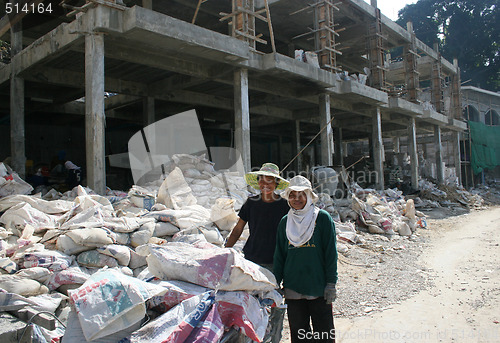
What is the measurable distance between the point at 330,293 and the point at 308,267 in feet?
0.70

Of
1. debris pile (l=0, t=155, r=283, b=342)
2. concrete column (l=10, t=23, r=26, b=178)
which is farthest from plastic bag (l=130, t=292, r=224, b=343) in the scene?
concrete column (l=10, t=23, r=26, b=178)

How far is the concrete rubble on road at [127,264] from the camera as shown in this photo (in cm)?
211

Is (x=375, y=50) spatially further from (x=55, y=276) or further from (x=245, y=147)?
(x=55, y=276)

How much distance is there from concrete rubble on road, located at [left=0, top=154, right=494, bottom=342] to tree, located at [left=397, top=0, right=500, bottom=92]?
124ft

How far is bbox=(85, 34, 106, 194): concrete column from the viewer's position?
648 cm

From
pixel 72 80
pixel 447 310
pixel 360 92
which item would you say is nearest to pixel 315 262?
pixel 447 310

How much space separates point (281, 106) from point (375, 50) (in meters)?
3.91

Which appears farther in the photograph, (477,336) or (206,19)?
(206,19)

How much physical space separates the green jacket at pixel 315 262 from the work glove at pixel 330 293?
3 centimetres

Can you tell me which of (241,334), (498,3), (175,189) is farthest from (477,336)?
(498,3)

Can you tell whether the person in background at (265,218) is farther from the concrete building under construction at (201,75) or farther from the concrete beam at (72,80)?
the concrete beam at (72,80)

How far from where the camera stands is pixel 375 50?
1389 cm

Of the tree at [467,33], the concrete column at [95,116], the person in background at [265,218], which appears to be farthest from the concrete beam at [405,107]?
the tree at [467,33]

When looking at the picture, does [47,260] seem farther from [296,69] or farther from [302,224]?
[296,69]
